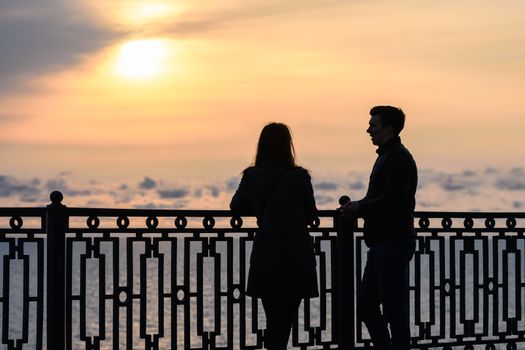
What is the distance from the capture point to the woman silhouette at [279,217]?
684 cm

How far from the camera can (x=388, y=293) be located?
7008 millimetres

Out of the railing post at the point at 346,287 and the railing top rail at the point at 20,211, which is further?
the railing post at the point at 346,287

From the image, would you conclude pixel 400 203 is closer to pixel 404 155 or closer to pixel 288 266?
pixel 404 155

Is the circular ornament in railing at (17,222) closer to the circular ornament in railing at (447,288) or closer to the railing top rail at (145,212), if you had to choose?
the railing top rail at (145,212)

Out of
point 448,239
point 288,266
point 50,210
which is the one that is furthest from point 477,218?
point 50,210

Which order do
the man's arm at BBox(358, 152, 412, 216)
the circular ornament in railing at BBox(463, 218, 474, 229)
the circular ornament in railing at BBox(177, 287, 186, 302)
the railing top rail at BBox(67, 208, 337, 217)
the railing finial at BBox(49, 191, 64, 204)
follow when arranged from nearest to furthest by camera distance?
the man's arm at BBox(358, 152, 412, 216) → the railing finial at BBox(49, 191, 64, 204) → the railing top rail at BBox(67, 208, 337, 217) → the circular ornament in railing at BBox(177, 287, 186, 302) → the circular ornament in railing at BBox(463, 218, 474, 229)

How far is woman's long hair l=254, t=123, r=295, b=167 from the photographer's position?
22.3ft

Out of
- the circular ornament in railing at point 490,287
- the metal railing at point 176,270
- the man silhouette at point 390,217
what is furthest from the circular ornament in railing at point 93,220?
the circular ornament in railing at point 490,287

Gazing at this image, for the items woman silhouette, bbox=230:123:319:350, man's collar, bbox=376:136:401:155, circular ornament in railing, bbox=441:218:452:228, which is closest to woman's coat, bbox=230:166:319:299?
woman silhouette, bbox=230:123:319:350

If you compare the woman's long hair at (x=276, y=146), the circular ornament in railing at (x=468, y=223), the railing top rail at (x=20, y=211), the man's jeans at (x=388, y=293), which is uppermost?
the woman's long hair at (x=276, y=146)

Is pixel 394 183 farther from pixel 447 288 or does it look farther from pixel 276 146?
pixel 447 288

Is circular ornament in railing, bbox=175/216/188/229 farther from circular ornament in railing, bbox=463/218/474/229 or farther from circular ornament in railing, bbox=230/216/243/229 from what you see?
circular ornament in railing, bbox=463/218/474/229

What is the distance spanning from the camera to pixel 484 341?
972 centimetres

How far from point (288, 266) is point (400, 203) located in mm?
894
